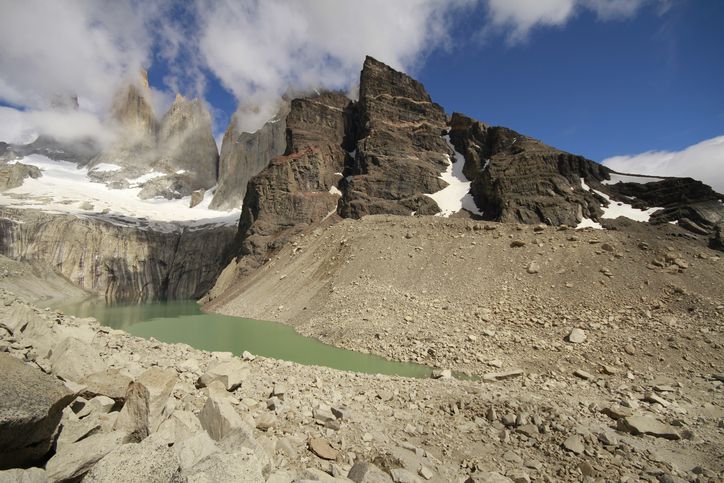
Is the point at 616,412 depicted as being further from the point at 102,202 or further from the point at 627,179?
the point at 102,202

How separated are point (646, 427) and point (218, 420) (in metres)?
8.06

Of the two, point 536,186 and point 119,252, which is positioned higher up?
point 536,186

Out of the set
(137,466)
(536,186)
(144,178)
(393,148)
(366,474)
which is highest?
(393,148)

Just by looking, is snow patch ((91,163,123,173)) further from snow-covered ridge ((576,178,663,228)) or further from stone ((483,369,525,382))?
stone ((483,369,525,382))

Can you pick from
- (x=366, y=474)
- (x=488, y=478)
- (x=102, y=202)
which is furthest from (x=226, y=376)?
(x=102, y=202)

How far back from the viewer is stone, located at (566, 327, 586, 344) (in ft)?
49.3

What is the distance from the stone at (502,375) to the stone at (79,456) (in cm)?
1080

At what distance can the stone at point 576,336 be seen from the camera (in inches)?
591

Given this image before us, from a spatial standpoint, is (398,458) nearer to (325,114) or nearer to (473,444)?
(473,444)

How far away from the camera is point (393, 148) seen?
5578 cm

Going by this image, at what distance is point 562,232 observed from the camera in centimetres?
2652

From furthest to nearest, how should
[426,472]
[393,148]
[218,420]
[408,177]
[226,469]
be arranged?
[393,148] < [408,177] < [426,472] < [218,420] < [226,469]

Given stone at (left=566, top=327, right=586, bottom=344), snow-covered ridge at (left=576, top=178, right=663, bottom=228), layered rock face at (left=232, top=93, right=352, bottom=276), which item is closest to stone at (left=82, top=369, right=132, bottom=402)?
stone at (left=566, top=327, right=586, bottom=344)

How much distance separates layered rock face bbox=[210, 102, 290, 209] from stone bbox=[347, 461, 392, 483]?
3775 inches
